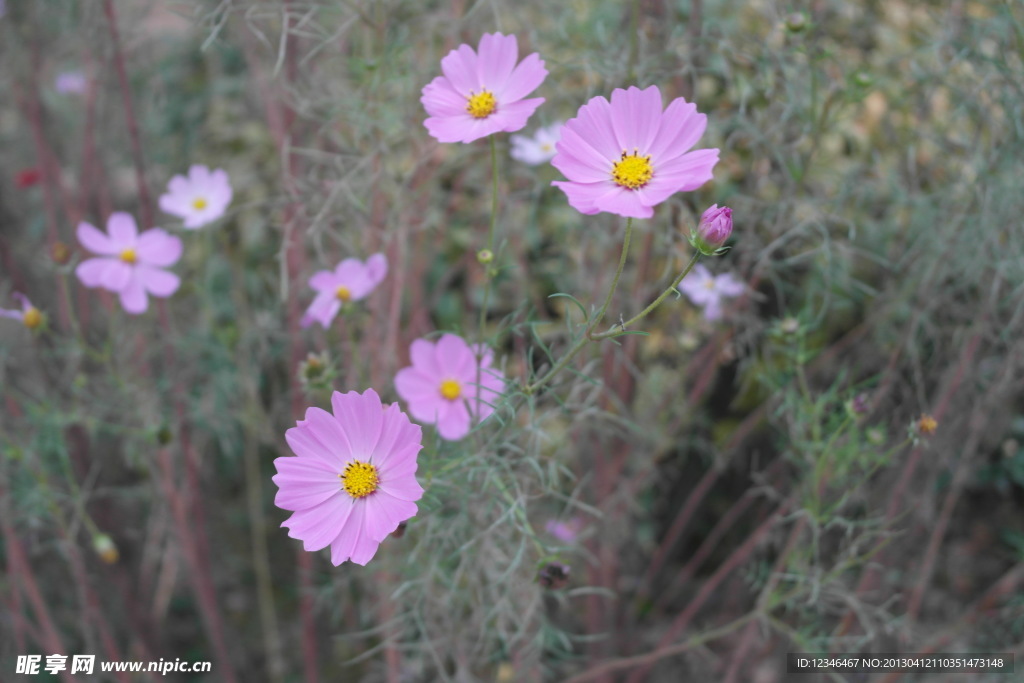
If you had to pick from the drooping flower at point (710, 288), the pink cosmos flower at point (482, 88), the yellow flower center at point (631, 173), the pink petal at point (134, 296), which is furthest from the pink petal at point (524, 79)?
the pink petal at point (134, 296)

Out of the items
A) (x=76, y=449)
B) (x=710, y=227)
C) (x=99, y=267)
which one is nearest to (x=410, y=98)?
(x=99, y=267)

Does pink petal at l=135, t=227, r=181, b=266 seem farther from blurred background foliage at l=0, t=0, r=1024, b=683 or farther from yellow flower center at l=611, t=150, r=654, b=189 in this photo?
yellow flower center at l=611, t=150, r=654, b=189

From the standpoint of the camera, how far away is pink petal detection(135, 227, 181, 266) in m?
0.97

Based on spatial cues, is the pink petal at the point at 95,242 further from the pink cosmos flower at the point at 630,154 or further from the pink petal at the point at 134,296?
the pink cosmos flower at the point at 630,154

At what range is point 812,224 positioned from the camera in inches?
36.8

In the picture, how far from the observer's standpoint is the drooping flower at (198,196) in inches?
40.6

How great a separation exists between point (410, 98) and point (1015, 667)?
1.03 meters

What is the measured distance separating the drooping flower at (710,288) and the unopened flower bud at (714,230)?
1.54 feet

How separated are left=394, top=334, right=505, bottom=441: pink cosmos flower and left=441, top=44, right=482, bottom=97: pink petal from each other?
0.78 ft

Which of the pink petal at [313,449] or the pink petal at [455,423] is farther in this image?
the pink petal at [455,423]

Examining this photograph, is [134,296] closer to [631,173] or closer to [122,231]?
[122,231]

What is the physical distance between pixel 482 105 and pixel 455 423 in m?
0.29

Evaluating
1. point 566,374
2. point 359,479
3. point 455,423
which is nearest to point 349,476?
point 359,479

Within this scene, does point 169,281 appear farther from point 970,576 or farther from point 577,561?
point 970,576
